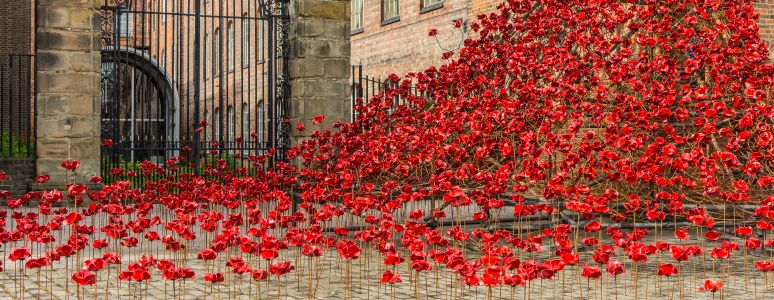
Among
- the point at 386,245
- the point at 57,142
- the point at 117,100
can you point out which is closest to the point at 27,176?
the point at 57,142

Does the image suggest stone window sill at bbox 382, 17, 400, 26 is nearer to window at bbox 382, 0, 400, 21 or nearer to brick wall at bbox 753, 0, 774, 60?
window at bbox 382, 0, 400, 21

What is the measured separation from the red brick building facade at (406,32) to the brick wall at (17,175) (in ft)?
26.6

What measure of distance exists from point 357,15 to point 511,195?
57.6 ft

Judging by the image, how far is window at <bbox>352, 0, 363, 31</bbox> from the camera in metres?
24.7

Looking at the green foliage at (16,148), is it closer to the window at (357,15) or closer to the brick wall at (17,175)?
the brick wall at (17,175)

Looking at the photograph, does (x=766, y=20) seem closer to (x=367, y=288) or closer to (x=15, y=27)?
(x=367, y=288)

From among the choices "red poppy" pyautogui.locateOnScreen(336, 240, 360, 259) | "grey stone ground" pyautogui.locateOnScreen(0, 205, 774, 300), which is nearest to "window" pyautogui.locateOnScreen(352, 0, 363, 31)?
"grey stone ground" pyautogui.locateOnScreen(0, 205, 774, 300)

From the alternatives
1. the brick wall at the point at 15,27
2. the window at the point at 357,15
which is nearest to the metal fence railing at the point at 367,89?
the window at the point at 357,15

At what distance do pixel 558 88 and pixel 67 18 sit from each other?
22.8 feet

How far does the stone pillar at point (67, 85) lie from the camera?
1333 centimetres

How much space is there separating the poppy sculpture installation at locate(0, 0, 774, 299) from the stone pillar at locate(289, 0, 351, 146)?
715 mm

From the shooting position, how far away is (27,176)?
45.9ft

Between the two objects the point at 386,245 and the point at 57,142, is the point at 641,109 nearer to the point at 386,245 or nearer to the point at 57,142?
the point at 386,245

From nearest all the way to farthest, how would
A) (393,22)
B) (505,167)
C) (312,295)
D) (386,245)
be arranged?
(386,245)
(312,295)
(505,167)
(393,22)
